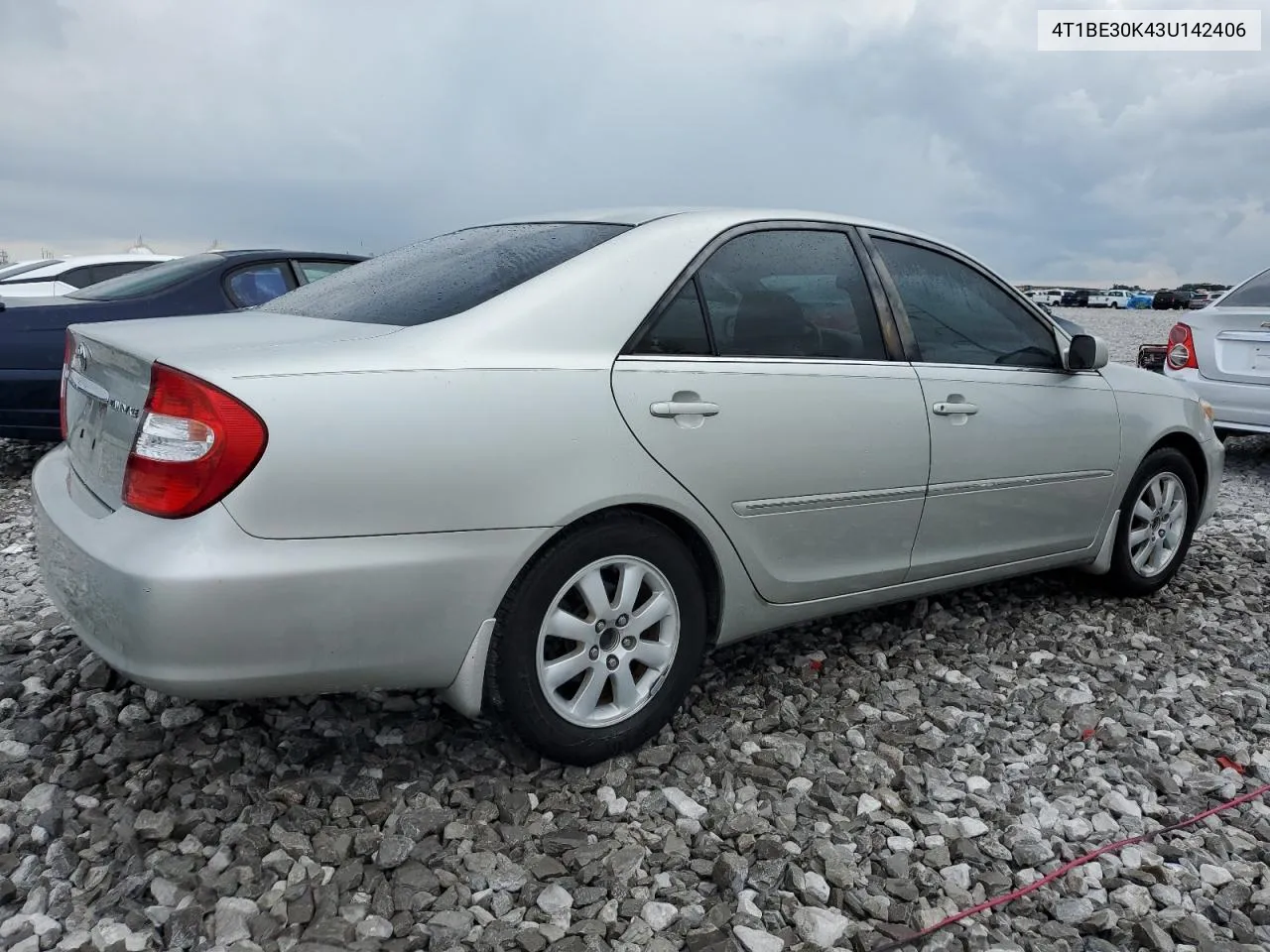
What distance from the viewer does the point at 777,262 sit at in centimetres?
317

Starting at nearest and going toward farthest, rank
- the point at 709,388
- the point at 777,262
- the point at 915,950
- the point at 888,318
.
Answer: the point at 915,950, the point at 709,388, the point at 777,262, the point at 888,318

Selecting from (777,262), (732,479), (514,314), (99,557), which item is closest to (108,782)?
(99,557)

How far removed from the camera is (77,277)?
932 cm

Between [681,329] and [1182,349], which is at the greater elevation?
[681,329]

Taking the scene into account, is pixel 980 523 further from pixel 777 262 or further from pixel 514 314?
pixel 514 314

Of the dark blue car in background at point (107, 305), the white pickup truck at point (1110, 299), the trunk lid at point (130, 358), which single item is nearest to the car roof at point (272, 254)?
Result: the dark blue car in background at point (107, 305)

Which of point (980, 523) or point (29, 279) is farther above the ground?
point (29, 279)

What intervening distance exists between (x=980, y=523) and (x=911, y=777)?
1.12m

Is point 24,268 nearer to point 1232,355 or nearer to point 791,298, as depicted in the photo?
point 791,298

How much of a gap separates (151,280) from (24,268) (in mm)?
4954

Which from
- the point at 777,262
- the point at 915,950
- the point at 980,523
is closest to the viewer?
the point at 915,950

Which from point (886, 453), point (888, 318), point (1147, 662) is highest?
point (888, 318)

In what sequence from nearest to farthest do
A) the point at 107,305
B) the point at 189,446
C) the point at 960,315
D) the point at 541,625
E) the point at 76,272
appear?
the point at 189,446 < the point at 541,625 < the point at 960,315 < the point at 107,305 < the point at 76,272

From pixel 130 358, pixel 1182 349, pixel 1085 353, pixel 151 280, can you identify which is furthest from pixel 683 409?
pixel 1182 349
